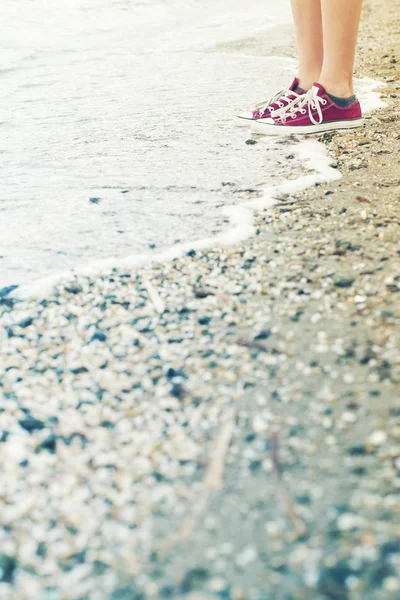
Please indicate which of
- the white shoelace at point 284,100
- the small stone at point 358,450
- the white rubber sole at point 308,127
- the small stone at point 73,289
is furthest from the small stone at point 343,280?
the white shoelace at point 284,100

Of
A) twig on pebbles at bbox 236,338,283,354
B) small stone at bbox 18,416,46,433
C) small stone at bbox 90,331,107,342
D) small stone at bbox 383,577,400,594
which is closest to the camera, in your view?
small stone at bbox 383,577,400,594

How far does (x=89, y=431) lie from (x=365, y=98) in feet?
9.47

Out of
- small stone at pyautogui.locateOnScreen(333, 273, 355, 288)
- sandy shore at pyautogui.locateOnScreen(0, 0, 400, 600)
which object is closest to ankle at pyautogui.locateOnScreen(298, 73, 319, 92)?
sandy shore at pyautogui.locateOnScreen(0, 0, 400, 600)

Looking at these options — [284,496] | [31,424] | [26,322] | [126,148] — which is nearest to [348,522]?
[284,496]

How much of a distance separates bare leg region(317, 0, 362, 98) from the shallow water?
1.38ft

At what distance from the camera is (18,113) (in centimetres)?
358

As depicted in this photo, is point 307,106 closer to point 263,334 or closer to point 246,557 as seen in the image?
point 263,334

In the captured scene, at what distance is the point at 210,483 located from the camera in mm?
1053

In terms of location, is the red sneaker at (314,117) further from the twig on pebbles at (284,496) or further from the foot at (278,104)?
the twig on pebbles at (284,496)

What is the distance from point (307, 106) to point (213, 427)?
2.13m

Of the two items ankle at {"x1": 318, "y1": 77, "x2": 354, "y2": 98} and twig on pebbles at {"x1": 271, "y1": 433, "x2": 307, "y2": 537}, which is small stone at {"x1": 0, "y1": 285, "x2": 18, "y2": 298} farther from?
ankle at {"x1": 318, "y1": 77, "x2": 354, "y2": 98}

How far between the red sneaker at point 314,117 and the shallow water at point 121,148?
164 mm

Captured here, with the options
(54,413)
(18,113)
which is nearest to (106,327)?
(54,413)

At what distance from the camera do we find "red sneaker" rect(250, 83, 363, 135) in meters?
2.82
